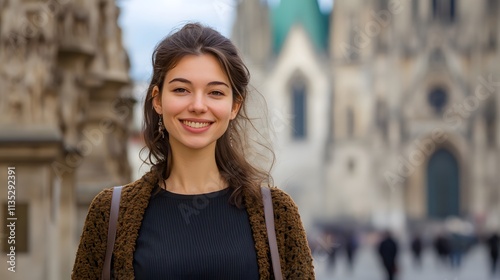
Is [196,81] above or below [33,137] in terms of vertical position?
below

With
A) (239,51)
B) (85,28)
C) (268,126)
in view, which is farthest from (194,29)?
(85,28)

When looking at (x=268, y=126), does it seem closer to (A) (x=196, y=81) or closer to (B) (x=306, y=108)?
(A) (x=196, y=81)

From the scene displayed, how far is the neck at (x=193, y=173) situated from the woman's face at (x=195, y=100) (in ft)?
0.13

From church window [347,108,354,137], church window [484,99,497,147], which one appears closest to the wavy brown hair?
church window [484,99,497,147]

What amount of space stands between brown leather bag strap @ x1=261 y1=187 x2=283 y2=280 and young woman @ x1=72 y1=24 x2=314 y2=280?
0.01 meters

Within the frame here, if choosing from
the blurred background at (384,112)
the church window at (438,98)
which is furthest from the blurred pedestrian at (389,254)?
the church window at (438,98)

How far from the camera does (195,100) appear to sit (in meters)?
2.38

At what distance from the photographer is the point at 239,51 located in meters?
2.48

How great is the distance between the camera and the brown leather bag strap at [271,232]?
233 centimetres

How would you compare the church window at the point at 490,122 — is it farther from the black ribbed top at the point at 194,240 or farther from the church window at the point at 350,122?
the black ribbed top at the point at 194,240

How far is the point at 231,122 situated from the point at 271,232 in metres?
0.36

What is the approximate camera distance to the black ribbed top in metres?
2.31

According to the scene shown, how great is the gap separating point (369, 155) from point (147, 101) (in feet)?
160

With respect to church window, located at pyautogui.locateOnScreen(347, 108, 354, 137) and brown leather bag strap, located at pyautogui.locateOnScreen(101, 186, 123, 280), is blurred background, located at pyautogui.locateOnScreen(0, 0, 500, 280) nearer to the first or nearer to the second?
church window, located at pyautogui.locateOnScreen(347, 108, 354, 137)
